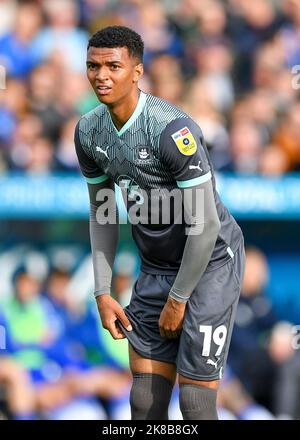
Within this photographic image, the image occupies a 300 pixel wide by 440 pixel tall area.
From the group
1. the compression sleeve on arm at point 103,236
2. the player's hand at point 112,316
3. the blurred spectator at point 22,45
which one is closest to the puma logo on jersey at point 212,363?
the player's hand at point 112,316

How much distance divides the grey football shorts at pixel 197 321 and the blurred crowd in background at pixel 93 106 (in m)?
2.74

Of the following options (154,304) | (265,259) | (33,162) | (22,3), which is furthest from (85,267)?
Result: (154,304)

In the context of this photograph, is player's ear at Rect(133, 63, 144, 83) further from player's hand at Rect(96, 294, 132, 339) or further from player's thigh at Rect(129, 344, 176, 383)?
player's thigh at Rect(129, 344, 176, 383)

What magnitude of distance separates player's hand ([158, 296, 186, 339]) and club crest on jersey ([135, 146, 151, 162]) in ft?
1.86

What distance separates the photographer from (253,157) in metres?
6.80

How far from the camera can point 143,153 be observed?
3721mm

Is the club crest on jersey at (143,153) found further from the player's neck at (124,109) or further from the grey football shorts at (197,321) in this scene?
the grey football shorts at (197,321)

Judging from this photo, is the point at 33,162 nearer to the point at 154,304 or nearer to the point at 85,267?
the point at 85,267

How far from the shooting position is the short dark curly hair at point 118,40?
144 inches

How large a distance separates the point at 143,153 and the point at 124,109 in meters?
0.19

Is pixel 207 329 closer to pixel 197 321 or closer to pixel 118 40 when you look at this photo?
pixel 197 321

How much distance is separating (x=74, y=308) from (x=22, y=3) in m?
Result: 2.32

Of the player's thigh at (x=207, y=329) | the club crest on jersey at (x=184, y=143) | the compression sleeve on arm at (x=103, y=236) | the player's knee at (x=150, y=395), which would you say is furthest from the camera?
the compression sleeve on arm at (x=103, y=236)
